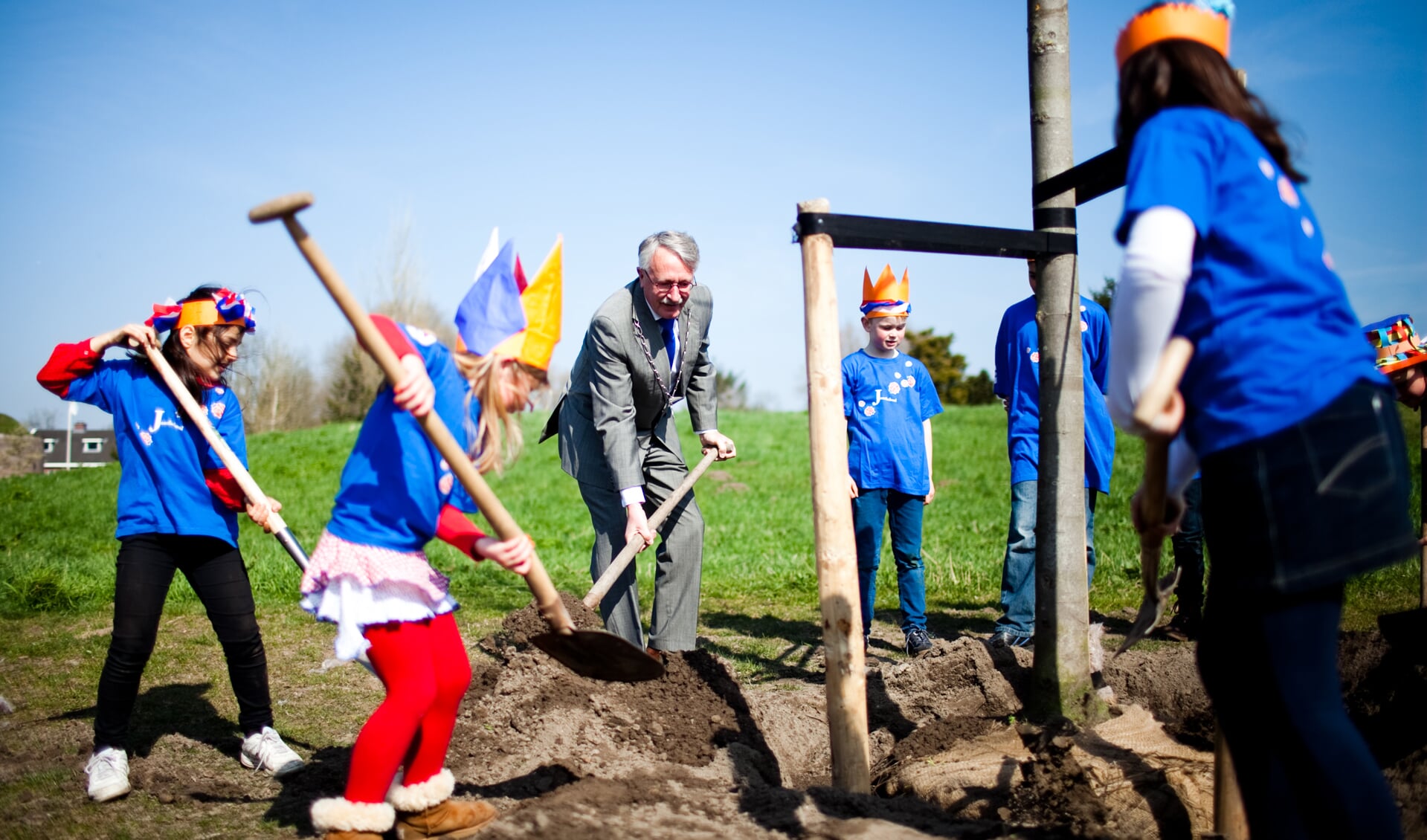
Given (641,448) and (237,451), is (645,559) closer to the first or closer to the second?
(641,448)

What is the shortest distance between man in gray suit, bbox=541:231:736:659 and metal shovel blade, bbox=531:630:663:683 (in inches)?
35.4

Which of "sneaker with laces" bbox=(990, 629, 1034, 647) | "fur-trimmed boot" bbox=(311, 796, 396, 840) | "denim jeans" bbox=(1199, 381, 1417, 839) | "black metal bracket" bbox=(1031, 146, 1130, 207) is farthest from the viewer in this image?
"sneaker with laces" bbox=(990, 629, 1034, 647)

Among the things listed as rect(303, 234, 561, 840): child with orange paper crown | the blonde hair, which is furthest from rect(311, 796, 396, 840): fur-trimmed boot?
the blonde hair

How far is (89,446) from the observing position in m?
53.9

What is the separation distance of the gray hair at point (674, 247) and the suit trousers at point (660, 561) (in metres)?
0.88

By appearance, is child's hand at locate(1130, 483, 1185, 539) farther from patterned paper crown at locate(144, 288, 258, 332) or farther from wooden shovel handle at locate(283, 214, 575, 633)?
patterned paper crown at locate(144, 288, 258, 332)

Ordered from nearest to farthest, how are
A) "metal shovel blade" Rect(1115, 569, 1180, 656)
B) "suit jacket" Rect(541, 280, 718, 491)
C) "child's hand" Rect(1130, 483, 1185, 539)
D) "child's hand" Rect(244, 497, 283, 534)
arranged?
1. "child's hand" Rect(1130, 483, 1185, 539)
2. "metal shovel blade" Rect(1115, 569, 1180, 656)
3. "child's hand" Rect(244, 497, 283, 534)
4. "suit jacket" Rect(541, 280, 718, 491)

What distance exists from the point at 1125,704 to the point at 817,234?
7.78ft

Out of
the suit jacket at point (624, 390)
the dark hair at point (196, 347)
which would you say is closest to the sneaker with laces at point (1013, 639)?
the suit jacket at point (624, 390)

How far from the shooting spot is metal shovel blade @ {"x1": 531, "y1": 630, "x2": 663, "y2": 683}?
312 cm

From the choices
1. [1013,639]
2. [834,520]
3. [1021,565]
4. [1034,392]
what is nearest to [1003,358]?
[1034,392]

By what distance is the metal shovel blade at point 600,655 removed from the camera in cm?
312

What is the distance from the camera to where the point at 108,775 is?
3.51 metres

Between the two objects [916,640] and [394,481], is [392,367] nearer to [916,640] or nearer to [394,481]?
[394,481]
